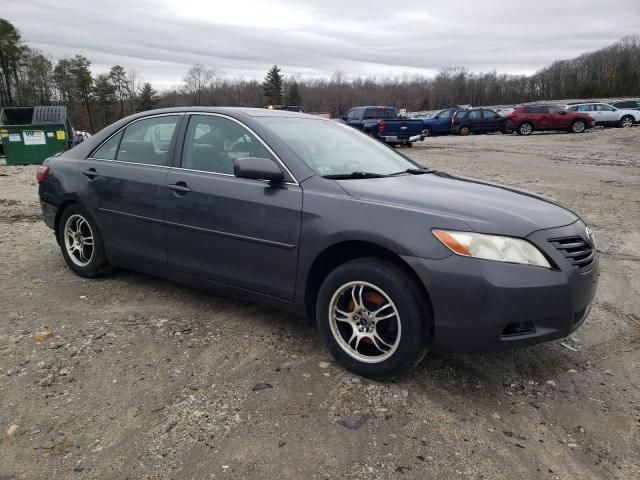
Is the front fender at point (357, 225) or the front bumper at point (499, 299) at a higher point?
the front fender at point (357, 225)

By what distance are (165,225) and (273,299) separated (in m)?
Result: 1.14

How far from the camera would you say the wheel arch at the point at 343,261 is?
9.51 feet

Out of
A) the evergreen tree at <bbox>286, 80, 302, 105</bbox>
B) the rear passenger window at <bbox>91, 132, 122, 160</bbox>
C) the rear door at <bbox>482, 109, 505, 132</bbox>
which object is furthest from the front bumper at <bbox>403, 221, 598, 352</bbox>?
the evergreen tree at <bbox>286, 80, 302, 105</bbox>

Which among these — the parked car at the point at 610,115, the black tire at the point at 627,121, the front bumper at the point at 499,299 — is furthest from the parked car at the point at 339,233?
the black tire at the point at 627,121

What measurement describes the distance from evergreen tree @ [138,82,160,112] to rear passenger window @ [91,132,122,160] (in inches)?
3018

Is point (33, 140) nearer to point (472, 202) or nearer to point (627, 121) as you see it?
point (472, 202)

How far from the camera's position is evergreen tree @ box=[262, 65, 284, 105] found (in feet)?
306

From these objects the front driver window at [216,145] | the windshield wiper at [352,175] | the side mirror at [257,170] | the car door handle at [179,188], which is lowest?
the car door handle at [179,188]

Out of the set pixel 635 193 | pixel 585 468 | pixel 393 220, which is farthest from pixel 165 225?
pixel 635 193

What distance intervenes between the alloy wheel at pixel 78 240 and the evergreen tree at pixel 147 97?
251 feet

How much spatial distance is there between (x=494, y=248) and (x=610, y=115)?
33.0m

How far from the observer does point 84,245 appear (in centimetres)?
481

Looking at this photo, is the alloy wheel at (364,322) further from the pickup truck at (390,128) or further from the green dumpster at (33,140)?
the pickup truck at (390,128)

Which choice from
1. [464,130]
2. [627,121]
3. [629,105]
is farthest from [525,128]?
[629,105]
